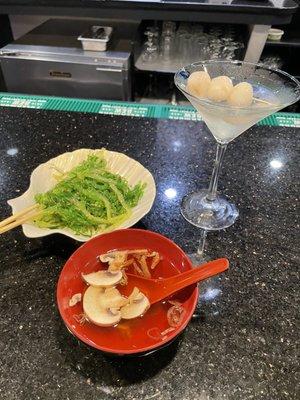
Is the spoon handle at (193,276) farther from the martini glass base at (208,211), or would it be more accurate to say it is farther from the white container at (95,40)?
the white container at (95,40)

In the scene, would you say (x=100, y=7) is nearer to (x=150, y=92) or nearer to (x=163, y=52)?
(x=163, y=52)

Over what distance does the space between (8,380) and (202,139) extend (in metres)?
0.81

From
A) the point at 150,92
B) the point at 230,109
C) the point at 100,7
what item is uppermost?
the point at 230,109

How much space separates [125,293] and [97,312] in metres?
0.07

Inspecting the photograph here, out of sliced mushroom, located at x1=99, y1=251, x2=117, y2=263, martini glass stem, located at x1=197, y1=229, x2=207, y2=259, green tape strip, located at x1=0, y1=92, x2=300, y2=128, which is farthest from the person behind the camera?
green tape strip, located at x1=0, y1=92, x2=300, y2=128

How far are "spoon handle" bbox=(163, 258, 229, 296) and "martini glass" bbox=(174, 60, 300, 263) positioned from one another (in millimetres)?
146

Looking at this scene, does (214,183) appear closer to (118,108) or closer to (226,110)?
(226,110)

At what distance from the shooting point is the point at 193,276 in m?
0.54

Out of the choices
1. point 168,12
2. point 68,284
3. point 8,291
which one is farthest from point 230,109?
point 168,12

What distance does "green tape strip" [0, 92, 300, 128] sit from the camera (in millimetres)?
1150

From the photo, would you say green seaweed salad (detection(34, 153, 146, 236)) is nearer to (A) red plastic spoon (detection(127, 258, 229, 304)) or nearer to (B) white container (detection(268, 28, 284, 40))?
(A) red plastic spoon (detection(127, 258, 229, 304))

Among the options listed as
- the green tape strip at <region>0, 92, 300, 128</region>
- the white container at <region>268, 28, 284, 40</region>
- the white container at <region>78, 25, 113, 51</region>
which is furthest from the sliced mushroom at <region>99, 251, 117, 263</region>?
the white container at <region>268, 28, 284, 40</region>

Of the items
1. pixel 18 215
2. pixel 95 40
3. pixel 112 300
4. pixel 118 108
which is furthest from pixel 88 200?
pixel 95 40

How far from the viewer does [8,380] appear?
1.67 ft
